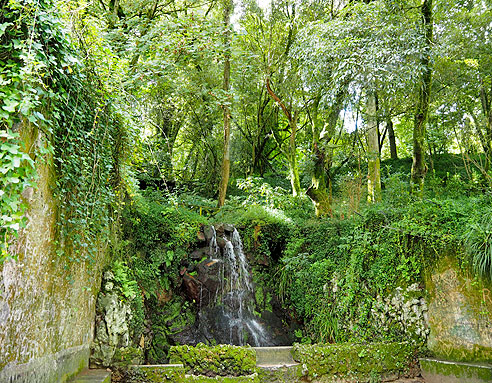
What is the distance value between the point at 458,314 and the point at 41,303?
5627 millimetres

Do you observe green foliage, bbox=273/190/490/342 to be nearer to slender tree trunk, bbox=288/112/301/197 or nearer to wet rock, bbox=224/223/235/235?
wet rock, bbox=224/223/235/235

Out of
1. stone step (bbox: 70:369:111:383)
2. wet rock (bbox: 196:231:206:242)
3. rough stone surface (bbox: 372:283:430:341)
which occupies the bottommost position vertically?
stone step (bbox: 70:369:111:383)

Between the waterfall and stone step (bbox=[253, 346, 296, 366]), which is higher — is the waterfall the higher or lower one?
the higher one

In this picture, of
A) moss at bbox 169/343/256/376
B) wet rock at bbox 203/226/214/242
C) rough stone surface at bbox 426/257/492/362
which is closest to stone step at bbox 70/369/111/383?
moss at bbox 169/343/256/376

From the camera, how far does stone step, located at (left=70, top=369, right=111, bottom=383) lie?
4.09 meters

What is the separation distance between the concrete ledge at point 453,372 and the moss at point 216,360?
2.68 m

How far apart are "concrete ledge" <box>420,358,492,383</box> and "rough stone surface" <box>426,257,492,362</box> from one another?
0.22 metres

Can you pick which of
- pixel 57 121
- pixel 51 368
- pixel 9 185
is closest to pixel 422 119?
pixel 57 121

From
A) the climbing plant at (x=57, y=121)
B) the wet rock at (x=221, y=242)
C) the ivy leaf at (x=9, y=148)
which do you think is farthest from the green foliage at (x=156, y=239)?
the ivy leaf at (x=9, y=148)

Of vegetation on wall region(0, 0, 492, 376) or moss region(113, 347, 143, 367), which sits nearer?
vegetation on wall region(0, 0, 492, 376)

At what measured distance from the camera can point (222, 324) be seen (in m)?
7.21

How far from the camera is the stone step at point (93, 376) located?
409cm

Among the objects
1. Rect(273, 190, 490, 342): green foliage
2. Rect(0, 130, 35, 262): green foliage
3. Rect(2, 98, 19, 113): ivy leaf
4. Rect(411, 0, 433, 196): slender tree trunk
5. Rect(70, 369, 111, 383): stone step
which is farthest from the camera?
Answer: Rect(411, 0, 433, 196): slender tree trunk

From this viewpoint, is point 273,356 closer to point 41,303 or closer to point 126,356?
point 126,356
